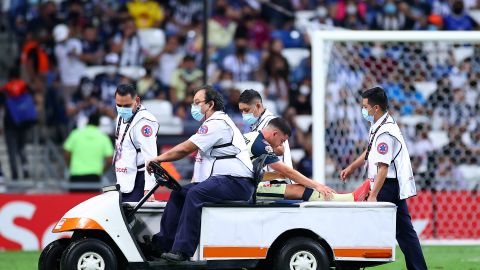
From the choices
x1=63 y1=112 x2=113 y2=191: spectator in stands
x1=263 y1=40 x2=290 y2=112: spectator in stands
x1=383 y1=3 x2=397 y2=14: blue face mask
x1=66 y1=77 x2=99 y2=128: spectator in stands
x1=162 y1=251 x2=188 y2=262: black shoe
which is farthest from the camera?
x1=383 y1=3 x2=397 y2=14: blue face mask

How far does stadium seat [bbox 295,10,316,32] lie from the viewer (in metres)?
23.9

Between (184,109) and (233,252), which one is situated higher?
(184,109)

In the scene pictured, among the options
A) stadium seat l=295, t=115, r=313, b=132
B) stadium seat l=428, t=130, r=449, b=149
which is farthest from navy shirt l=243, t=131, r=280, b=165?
stadium seat l=295, t=115, r=313, b=132

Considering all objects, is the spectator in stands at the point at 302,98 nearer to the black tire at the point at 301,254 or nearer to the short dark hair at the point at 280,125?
the short dark hair at the point at 280,125

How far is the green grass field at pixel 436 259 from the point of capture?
14242 millimetres

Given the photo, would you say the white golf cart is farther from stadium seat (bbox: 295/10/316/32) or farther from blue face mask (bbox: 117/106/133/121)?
stadium seat (bbox: 295/10/316/32)

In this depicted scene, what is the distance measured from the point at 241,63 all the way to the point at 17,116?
431 centimetres

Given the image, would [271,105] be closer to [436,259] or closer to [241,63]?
[241,63]

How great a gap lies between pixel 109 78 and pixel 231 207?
11667 millimetres

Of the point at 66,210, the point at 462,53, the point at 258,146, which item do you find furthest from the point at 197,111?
the point at 462,53

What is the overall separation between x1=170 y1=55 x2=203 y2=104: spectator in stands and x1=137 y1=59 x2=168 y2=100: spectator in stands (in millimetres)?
190

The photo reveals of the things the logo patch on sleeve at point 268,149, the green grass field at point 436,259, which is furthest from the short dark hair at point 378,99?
the green grass field at point 436,259

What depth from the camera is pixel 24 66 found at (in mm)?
22469

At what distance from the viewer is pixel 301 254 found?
36.6 ft
